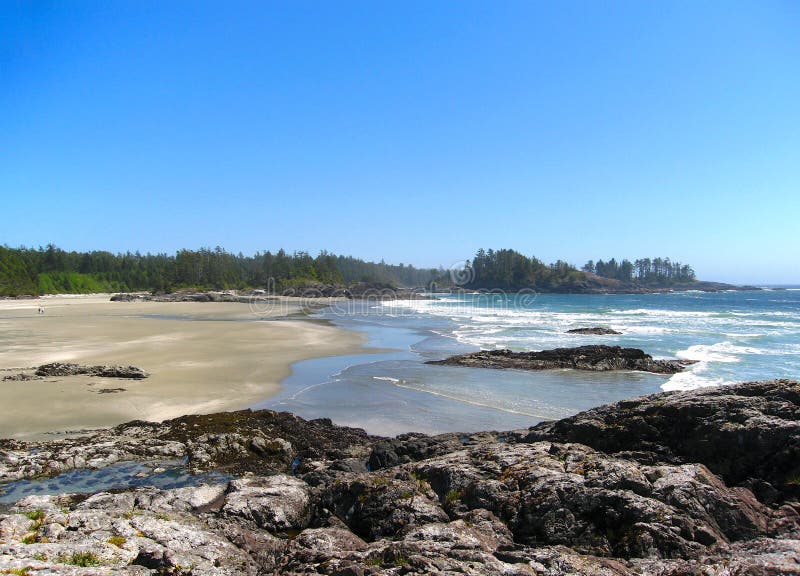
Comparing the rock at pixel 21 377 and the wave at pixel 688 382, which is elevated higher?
the rock at pixel 21 377

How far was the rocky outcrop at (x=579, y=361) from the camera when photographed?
888 inches

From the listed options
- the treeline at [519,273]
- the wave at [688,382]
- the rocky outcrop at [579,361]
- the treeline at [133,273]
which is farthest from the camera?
the treeline at [519,273]

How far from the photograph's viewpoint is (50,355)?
21.9 meters

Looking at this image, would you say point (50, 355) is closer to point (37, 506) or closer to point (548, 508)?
point (37, 506)

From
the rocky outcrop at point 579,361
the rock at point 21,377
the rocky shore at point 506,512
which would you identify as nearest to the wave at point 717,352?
the rocky outcrop at point 579,361

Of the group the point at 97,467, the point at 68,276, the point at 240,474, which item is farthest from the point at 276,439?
the point at 68,276

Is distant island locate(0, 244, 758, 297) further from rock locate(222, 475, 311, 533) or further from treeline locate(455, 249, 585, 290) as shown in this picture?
rock locate(222, 475, 311, 533)

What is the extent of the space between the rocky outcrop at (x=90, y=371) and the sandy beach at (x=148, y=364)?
0.42m

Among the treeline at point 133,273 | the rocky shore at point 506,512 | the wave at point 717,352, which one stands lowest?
the wave at point 717,352

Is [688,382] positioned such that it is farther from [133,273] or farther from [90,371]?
[133,273]

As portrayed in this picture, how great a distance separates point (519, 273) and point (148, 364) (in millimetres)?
158469

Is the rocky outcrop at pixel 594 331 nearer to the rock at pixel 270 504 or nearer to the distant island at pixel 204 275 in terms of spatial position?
the rock at pixel 270 504

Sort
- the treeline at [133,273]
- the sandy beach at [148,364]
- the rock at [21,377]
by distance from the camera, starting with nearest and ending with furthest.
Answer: the sandy beach at [148,364] < the rock at [21,377] < the treeline at [133,273]

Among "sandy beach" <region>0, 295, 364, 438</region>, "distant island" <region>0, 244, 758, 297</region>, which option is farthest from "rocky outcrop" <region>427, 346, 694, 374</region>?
"distant island" <region>0, 244, 758, 297</region>
